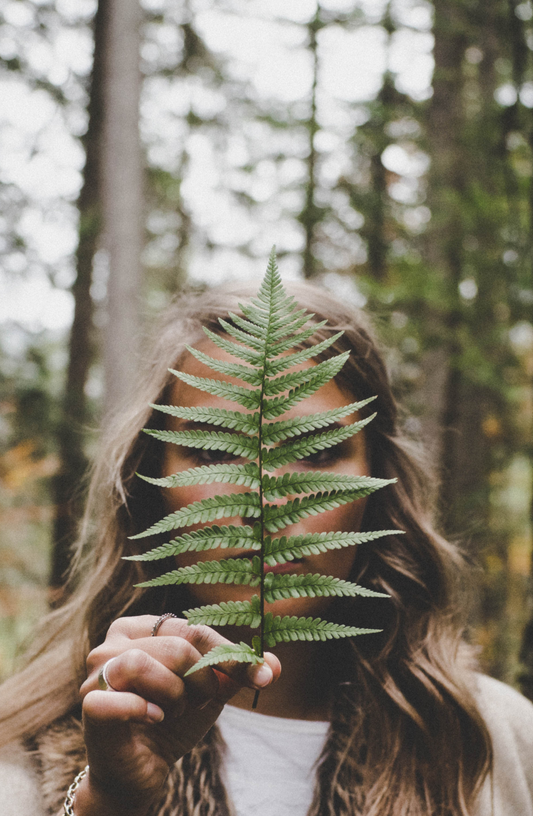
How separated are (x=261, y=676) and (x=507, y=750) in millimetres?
1639

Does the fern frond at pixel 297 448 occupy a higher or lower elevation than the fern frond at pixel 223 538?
higher

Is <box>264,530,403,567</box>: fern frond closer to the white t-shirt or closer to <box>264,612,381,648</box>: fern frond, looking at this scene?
<box>264,612,381,648</box>: fern frond

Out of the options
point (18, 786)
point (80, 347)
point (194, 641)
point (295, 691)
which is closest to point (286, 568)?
point (194, 641)

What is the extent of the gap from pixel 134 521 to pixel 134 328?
496 centimetres

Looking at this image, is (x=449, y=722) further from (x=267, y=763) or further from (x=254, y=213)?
(x=254, y=213)

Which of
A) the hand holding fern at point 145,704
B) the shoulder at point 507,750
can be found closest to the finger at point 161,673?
the hand holding fern at point 145,704

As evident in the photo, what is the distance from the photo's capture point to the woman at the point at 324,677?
67.7 inches

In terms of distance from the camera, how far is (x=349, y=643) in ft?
6.97

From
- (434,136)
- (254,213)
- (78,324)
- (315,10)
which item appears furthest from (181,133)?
(434,136)

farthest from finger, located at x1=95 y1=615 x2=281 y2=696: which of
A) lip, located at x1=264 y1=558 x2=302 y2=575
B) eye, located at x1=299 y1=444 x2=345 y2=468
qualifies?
eye, located at x1=299 y1=444 x2=345 y2=468

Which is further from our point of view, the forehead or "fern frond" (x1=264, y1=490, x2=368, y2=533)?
the forehead

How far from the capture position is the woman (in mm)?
1719

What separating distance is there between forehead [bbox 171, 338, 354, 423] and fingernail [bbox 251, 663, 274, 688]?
0.68 meters

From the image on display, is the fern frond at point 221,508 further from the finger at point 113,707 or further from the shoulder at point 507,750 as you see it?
the shoulder at point 507,750
